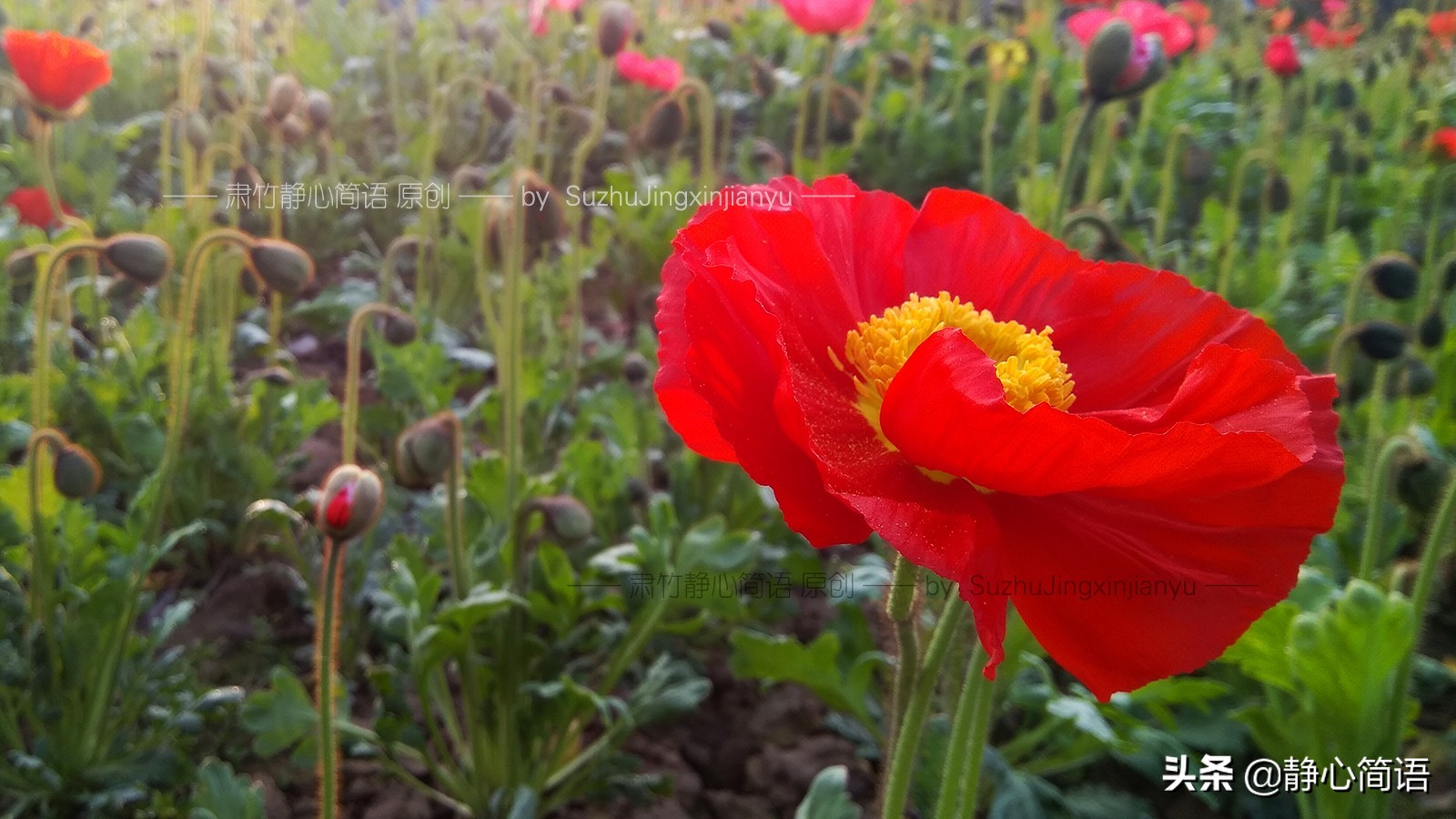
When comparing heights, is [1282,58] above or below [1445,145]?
above

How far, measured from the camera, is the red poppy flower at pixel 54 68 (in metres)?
1.38

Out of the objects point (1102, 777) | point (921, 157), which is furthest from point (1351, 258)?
point (1102, 777)

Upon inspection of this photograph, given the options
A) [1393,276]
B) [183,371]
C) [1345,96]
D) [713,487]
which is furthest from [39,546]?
[1345,96]

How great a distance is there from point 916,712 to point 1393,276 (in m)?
0.97

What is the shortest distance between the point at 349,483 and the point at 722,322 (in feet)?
1.29

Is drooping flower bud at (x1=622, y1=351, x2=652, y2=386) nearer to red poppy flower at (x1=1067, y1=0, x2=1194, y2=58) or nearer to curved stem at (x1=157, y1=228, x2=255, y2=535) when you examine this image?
curved stem at (x1=157, y1=228, x2=255, y2=535)

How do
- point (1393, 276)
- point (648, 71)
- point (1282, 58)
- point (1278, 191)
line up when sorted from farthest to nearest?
point (1282, 58)
point (648, 71)
point (1278, 191)
point (1393, 276)

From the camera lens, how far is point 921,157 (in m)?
2.76

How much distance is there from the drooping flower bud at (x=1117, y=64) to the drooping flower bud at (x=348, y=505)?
68cm

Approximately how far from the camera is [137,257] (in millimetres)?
1014

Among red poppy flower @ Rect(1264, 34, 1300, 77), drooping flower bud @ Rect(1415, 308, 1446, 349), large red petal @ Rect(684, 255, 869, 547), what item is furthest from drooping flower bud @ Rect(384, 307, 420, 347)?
red poppy flower @ Rect(1264, 34, 1300, 77)

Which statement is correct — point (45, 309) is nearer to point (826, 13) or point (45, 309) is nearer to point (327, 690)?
point (327, 690)

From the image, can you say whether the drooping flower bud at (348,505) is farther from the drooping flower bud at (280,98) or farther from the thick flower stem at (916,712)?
the drooping flower bud at (280,98)

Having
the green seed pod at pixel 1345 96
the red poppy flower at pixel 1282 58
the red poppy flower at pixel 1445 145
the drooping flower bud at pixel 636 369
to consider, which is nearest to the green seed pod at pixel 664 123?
the drooping flower bud at pixel 636 369
